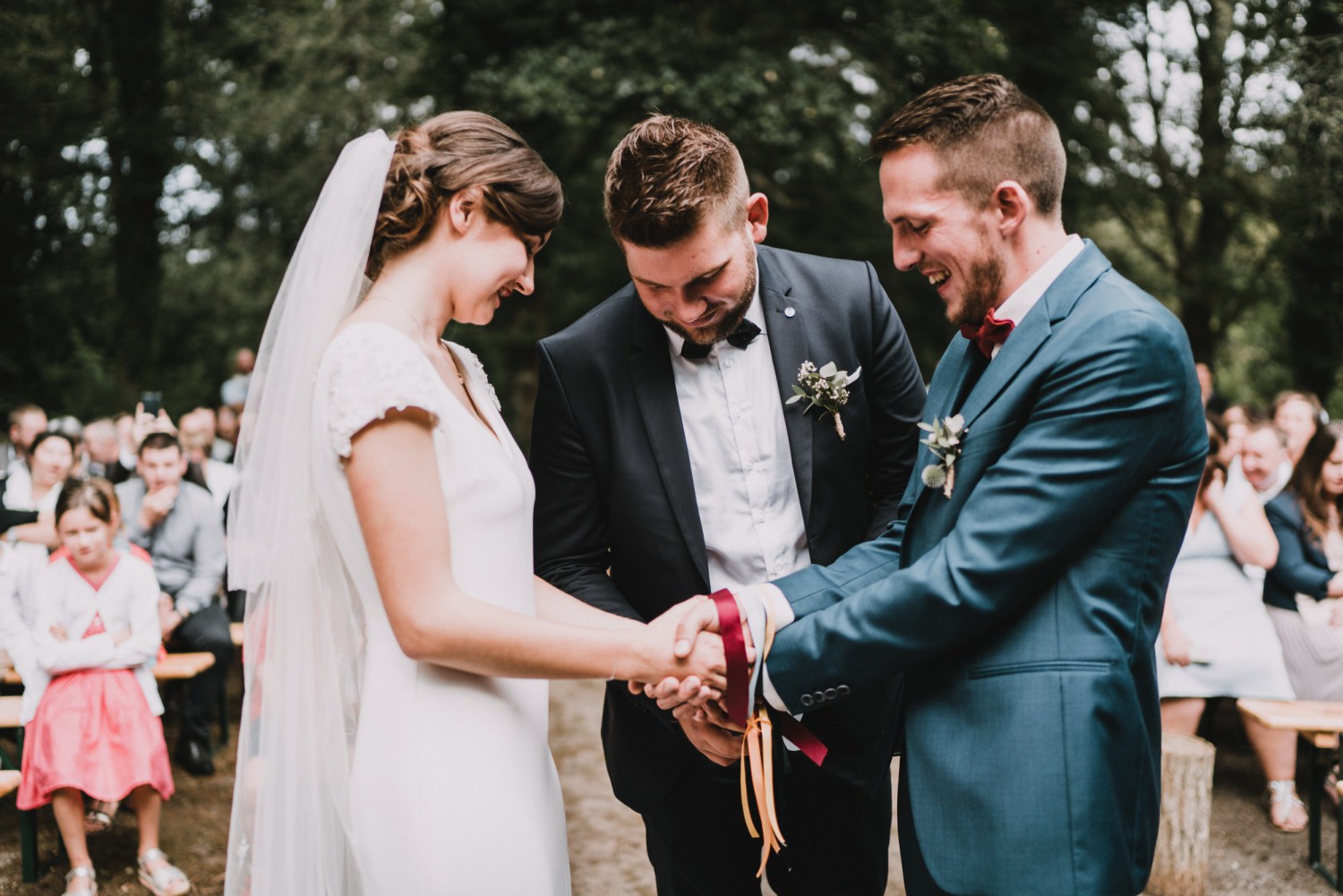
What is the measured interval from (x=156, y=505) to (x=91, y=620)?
1687mm

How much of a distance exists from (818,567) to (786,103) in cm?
1036

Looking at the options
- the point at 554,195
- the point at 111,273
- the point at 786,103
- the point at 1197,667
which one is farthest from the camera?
the point at 111,273

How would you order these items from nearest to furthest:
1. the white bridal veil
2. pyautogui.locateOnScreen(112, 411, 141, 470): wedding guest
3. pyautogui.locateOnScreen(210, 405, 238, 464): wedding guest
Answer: the white bridal veil < pyautogui.locateOnScreen(112, 411, 141, 470): wedding guest < pyautogui.locateOnScreen(210, 405, 238, 464): wedding guest

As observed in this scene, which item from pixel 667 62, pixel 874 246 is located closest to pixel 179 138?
pixel 667 62

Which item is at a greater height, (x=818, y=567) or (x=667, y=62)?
(x=667, y=62)

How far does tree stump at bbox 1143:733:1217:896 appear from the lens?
15.2ft

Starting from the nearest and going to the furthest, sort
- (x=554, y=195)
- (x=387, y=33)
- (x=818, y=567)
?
1. (x=554, y=195)
2. (x=818, y=567)
3. (x=387, y=33)

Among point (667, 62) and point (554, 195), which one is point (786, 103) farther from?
point (554, 195)

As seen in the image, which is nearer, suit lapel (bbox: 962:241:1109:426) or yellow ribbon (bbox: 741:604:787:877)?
suit lapel (bbox: 962:241:1109:426)

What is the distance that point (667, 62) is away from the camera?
12.1 meters

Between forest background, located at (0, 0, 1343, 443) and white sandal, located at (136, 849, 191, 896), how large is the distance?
8.94 m

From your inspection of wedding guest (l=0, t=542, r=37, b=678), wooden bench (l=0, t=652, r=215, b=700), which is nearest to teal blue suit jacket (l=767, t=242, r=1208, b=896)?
wedding guest (l=0, t=542, r=37, b=678)

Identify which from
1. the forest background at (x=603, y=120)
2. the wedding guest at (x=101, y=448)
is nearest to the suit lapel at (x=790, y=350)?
the wedding guest at (x=101, y=448)

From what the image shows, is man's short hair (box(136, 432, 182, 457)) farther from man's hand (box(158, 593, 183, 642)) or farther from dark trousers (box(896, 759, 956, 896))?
dark trousers (box(896, 759, 956, 896))
